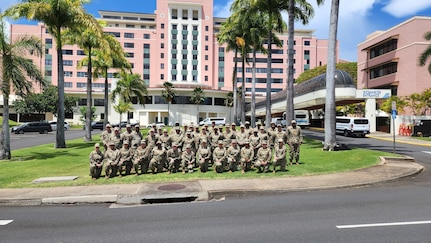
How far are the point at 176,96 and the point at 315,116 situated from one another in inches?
1159

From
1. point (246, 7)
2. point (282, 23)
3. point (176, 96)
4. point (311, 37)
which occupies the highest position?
point (311, 37)

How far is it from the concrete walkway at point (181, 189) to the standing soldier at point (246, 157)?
4.23 feet

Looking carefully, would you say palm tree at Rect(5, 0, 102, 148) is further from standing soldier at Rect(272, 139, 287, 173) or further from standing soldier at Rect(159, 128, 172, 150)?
standing soldier at Rect(272, 139, 287, 173)

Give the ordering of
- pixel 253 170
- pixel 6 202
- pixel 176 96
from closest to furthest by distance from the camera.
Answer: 1. pixel 6 202
2. pixel 253 170
3. pixel 176 96

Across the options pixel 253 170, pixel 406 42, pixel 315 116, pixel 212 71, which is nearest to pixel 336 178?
pixel 253 170

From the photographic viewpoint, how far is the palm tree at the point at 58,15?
19.2 meters

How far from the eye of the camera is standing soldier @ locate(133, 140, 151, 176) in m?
12.2

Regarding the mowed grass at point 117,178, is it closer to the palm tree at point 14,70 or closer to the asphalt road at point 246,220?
the palm tree at point 14,70

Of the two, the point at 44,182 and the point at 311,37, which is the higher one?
the point at 311,37

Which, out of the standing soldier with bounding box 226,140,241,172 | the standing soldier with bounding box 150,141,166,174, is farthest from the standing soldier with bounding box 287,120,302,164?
the standing soldier with bounding box 150,141,166,174

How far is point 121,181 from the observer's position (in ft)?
36.9

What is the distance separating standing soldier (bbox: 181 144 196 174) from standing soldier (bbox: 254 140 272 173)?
8.29 feet

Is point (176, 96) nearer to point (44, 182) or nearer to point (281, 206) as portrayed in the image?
point (44, 182)

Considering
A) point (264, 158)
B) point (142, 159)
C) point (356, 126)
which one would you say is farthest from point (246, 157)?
point (356, 126)
